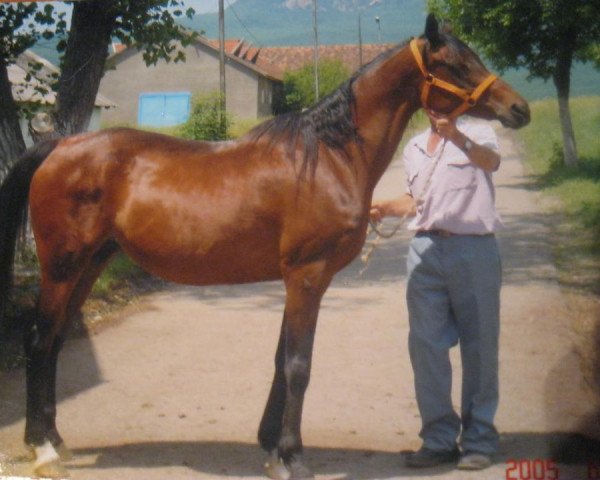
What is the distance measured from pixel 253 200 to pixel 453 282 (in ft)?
3.33

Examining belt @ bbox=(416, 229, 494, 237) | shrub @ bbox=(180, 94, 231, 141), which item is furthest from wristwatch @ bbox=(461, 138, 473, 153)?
shrub @ bbox=(180, 94, 231, 141)

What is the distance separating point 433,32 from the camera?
4.20 m

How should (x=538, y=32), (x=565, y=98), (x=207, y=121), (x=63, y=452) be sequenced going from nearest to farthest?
(x=63, y=452) < (x=565, y=98) < (x=207, y=121) < (x=538, y=32)

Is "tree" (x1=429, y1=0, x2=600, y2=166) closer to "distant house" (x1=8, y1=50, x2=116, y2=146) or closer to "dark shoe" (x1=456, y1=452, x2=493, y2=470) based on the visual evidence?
"dark shoe" (x1=456, y1=452, x2=493, y2=470)

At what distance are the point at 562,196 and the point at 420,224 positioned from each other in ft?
20.6

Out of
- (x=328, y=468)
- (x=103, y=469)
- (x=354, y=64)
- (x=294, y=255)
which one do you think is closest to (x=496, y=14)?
(x=354, y=64)

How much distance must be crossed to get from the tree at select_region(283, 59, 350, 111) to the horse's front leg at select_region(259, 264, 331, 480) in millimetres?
1164

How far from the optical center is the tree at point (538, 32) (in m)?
6.25

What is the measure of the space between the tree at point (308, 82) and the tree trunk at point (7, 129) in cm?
177

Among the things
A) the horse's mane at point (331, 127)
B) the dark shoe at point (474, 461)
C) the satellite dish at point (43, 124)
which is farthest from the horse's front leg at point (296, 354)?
the satellite dish at point (43, 124)

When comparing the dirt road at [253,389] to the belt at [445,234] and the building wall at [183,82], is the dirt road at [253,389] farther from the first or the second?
the building wall at [183,82]

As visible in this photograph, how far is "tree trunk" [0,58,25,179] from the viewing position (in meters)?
5.71
